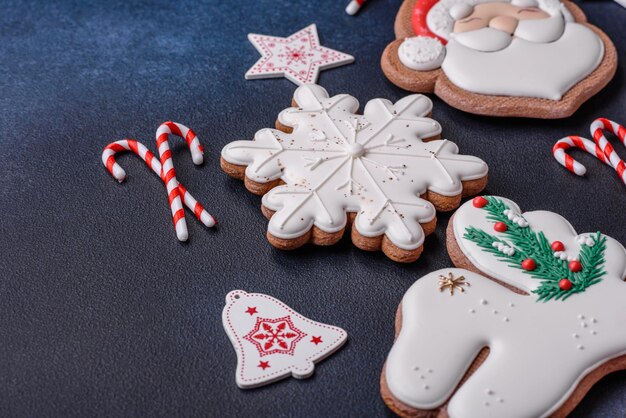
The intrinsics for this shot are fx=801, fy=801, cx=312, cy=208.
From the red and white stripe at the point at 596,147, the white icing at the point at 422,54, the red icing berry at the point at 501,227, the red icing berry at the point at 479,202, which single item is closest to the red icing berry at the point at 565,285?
the red icing berry at the point at 501,227

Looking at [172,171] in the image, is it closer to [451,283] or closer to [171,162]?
[171,162]

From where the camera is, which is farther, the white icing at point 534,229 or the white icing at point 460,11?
the white icing at point 460,11

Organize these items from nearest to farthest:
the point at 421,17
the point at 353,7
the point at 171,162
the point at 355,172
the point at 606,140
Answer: the point at 355,172, the point at 171,162, the point at 606,140, the point at 421,17, the point at 353,7

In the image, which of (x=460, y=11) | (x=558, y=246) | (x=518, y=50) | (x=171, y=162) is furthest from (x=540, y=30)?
(x=171, y=162)

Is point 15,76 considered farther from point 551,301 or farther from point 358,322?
point 551,301

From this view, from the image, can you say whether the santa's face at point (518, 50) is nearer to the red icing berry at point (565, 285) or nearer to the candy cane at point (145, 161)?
the red icing berry at point (565, 285)

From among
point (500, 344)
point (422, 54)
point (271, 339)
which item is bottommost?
point (271, 339)

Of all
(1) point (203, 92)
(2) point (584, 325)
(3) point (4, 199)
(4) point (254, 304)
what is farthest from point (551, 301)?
(3) point (4, 199)
